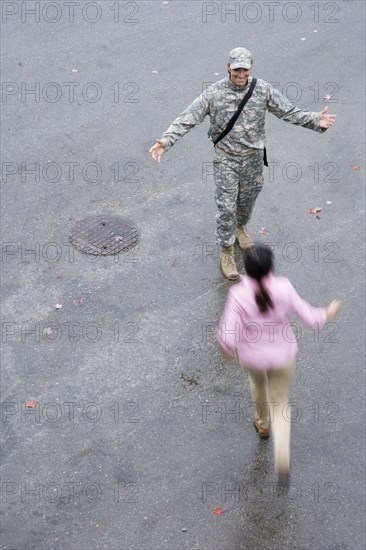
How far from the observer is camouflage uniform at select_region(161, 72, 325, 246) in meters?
7.39

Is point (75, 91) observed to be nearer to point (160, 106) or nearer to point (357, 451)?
point (160, 106)

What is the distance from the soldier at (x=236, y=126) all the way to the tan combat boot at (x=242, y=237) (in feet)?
1.27

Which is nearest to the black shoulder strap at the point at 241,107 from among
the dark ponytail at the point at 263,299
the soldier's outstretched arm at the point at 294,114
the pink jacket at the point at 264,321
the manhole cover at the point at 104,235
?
the soldier's outstretched arm at the point at 294,114

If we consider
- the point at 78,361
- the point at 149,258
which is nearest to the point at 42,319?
the point at 78,361

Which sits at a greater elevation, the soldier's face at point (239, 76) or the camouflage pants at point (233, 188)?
the soldier's face at point (239, 76)

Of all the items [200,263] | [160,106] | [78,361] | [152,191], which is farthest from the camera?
[160,106]

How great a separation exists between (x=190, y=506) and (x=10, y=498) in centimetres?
128

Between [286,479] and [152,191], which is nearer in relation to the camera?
[286,479]

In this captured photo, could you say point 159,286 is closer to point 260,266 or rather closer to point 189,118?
point 189,118

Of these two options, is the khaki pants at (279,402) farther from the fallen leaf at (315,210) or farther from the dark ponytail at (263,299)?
the fallen leaf at (315,210)

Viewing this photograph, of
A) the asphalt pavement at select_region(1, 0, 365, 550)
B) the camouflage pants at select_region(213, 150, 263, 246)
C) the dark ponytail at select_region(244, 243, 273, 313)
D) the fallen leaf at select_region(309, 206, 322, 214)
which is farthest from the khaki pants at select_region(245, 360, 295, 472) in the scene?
the fallen leaf at select_region(309, 206, 322, 214)

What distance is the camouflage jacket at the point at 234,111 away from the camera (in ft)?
24.2

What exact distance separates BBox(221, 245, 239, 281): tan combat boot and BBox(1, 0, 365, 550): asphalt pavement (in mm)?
100

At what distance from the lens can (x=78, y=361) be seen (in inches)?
286
